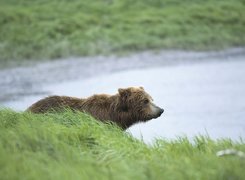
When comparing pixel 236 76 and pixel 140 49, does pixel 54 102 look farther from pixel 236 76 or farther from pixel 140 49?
pixel 140 49

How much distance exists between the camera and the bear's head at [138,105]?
7.74m

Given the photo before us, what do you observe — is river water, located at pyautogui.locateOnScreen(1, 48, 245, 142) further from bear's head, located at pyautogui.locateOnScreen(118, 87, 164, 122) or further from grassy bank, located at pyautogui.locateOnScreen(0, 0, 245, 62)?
grassy bank, located at pyautogui.locateOnScreen(0, 0, 245, 62)

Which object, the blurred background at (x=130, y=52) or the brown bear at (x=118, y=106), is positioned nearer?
the brown bear at (x=118, y=106)

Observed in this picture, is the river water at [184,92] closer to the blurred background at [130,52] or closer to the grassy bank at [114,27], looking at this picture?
the blurred background at [130,52]

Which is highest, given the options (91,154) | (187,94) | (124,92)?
(124,92)

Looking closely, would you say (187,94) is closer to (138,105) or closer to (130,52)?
(130,52)

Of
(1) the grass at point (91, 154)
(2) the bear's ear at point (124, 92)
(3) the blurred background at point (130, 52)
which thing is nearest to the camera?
(1) the grass at point (91, 154)

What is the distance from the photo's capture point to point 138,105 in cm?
778

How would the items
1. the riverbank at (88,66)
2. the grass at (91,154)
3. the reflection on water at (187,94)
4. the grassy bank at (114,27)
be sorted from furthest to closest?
the grassy bank at (114,27) < the riverbank at (88,66) < the reflection on water at (187,94) < the grass at (91,154)

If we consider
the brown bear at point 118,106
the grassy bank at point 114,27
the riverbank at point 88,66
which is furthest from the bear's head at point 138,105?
the grassy bank at point 114,27

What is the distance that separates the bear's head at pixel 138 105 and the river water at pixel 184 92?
216 cm

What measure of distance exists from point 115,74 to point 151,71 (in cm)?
117

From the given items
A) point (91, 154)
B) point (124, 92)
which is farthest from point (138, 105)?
point (91, 154)

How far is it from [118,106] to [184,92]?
9.12 metres
